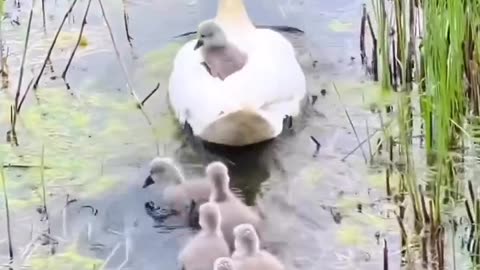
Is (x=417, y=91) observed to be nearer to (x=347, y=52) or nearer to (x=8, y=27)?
(x=347, y=52)

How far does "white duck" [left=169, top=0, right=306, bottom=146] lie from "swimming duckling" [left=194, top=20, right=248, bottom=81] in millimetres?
15

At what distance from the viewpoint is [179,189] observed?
6.93 feet

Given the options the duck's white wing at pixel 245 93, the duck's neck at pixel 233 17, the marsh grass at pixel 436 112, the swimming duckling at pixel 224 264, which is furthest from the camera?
the duck's neck at pixel 233 17

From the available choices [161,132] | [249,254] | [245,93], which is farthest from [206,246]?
[161,132]

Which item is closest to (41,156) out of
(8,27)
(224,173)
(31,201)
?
(31,201)

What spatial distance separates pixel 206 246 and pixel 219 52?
50cm

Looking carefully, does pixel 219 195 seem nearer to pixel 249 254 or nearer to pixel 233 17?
pixel 249 254

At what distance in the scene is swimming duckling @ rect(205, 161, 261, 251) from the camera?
6.55 feet

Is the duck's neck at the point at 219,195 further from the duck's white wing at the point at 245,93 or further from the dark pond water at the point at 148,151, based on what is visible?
the duck's white wing at the point at 245,93

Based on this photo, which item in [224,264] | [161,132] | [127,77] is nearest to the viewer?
[224,264]

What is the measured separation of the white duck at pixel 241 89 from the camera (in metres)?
2.24

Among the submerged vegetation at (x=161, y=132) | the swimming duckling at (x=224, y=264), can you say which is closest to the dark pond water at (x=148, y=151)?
the submerged vegetation at (x=161, y=132)

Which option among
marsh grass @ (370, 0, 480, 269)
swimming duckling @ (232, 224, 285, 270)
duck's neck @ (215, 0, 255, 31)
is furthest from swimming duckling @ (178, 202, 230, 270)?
duck's neck @ (215, 0, 255, 31)

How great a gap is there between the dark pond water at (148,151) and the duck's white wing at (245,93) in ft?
0.16
